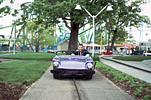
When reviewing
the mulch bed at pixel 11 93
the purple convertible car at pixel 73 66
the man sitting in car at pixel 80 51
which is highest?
the man sitting in car at pixel 80 51

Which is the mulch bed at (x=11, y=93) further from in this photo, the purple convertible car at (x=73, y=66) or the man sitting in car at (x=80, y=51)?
the man sitting in car at (x=80, y=51)

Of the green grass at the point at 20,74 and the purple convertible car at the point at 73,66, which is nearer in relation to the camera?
the green grass at the point at 20,74

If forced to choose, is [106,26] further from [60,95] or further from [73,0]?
[60,95]

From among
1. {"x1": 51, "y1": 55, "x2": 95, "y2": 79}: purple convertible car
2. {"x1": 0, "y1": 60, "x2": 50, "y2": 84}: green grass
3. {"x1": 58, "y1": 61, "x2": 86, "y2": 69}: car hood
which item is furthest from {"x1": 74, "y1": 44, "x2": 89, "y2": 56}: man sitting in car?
{"x1": 0, "y1": 60, "x2": 50, "y2": 84}: green grass

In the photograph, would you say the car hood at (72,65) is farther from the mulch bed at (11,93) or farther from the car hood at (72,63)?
the mulch bed at (11,93)

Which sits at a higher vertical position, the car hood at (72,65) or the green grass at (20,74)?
the car hood at (72,65)

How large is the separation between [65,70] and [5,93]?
280cm

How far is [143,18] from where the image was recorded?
1475 inches

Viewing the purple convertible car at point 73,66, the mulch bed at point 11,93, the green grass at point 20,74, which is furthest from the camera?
the purple convertible car at point 73,66

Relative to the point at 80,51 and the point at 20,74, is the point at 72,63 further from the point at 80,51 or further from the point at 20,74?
the point at 20,74

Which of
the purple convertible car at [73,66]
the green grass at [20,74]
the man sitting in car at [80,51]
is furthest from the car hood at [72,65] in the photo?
the man sitting in car at [80,51]

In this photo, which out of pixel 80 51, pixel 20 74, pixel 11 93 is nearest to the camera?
pixel 11 93

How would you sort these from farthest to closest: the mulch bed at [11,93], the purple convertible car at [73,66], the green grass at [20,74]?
the purple convertible car at [73,66], the green grass at [20,74], the mulch bed at [11,93]

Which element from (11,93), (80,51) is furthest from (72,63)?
(11,93)
